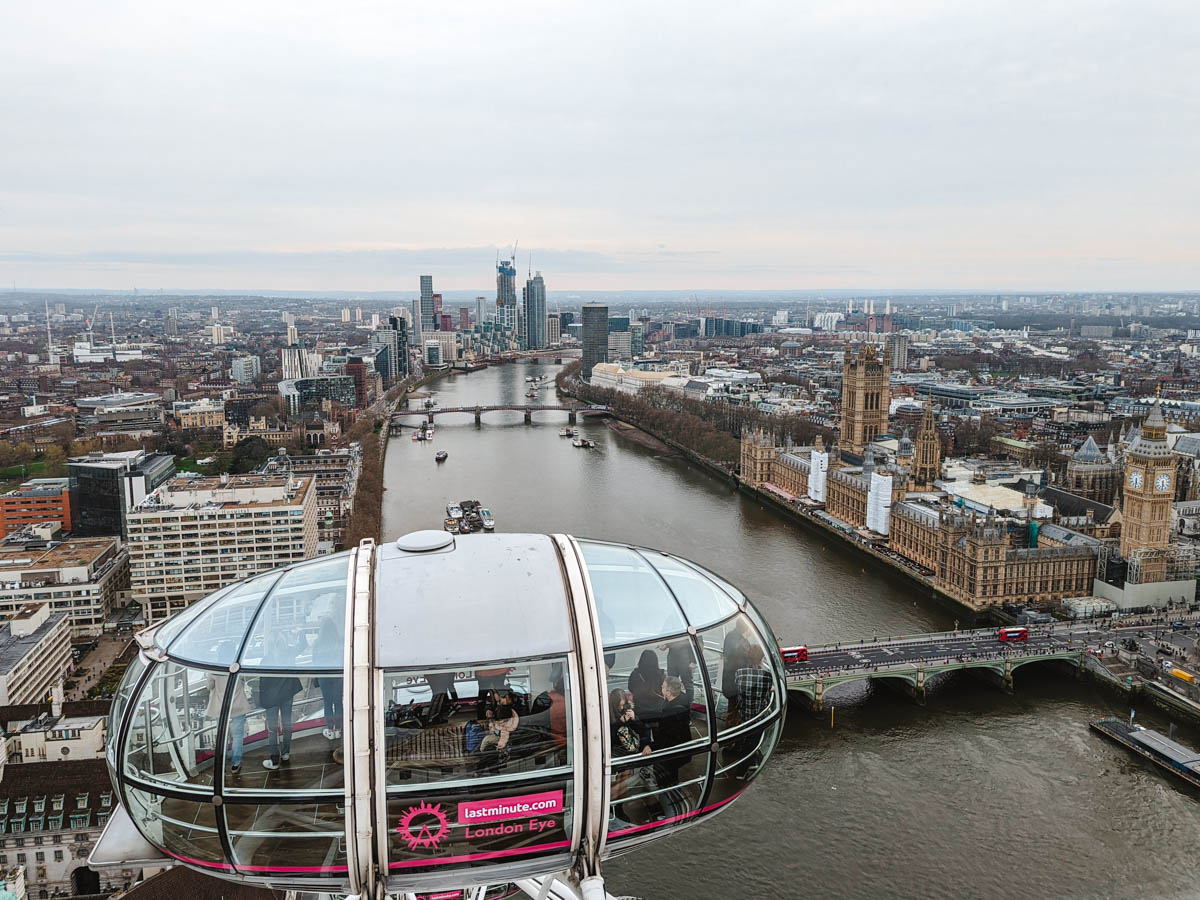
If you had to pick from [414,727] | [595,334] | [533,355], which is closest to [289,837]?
[414,727]

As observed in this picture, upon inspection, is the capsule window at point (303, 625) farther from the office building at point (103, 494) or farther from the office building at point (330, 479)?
the office building at point (103, 494)

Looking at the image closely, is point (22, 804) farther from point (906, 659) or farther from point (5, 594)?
point (906, 659)

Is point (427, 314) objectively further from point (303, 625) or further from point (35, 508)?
point (303, 625)

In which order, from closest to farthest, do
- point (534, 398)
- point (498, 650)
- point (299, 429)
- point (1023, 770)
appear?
point (498, 650)
point (1023, 770)
point (299, 429)
point (534, 398)

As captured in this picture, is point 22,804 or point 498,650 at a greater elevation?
point 498,650

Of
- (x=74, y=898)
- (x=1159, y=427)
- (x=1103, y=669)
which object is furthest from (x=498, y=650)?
(x=1159, y=427)

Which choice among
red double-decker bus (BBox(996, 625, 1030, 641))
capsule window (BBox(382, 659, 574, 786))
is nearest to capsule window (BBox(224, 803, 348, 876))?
capsule window (BBox(382, 659, 574, 786))
